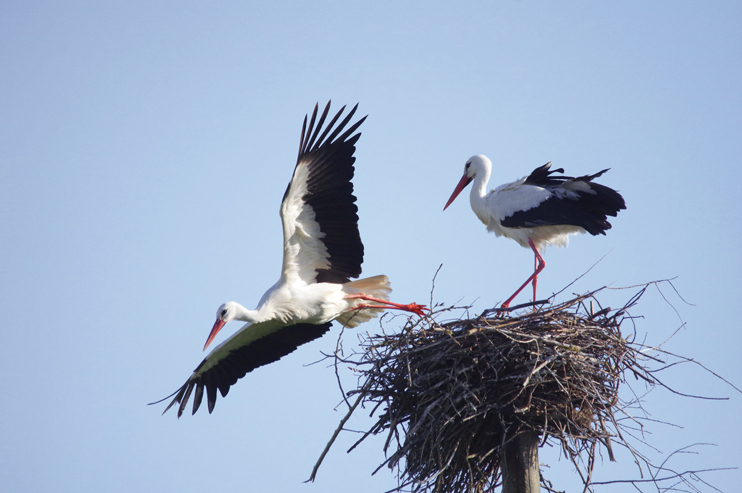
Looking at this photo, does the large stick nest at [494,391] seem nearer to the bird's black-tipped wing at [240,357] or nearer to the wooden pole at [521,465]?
the wooden pole at [521,465]

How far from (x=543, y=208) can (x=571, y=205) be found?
0.85ft

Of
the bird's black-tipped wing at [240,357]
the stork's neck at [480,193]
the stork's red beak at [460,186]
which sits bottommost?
the bird's black-tipped wing at [240,357]

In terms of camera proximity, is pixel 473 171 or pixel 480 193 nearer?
pixel 480 193

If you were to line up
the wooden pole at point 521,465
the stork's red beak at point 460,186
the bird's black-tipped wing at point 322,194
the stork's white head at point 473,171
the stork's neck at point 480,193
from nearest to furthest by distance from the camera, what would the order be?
the wooden pole at point 521,465 → the bird's black-tipped wing at point 322,194 → the stork's neck at point 480,193 → the stork's white head at point 473,171 → the stork's red beak at point 460,186

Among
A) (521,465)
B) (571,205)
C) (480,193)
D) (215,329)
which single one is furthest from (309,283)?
(521,465)

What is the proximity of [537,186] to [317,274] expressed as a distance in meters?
2.32

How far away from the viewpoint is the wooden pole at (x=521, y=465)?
446cm

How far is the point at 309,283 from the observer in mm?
7227

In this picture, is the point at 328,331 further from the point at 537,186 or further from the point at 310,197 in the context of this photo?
the point at 537,186

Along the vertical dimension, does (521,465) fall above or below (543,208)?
below

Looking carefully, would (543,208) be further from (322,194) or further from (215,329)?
(215,329)

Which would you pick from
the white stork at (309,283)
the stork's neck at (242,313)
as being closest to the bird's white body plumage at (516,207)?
the white stork at (309,283)

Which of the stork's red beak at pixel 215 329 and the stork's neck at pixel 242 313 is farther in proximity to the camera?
the stork's red beak at pixel 215 329

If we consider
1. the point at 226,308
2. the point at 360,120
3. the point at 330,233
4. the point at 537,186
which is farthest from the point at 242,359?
the point at 537,186
